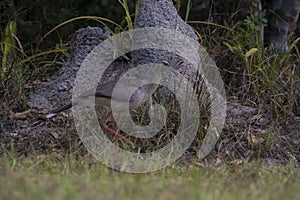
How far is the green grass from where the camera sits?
4.29 metres

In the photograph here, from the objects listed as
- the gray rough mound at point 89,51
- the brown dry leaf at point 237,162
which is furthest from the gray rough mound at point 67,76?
the brown dry leaf at point 237,162

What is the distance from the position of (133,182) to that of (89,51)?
399 centimetres

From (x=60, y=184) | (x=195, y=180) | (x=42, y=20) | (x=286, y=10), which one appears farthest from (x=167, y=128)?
(x=42, y=20)

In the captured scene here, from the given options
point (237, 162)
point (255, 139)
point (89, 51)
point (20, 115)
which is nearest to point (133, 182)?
point (237, 162)

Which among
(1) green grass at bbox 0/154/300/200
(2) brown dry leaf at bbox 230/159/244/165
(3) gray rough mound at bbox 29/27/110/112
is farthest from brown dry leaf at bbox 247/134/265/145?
(3) gray rough mound at bbox 29/27/110/112

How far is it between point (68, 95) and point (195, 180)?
3.27 metres

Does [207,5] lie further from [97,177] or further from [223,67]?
[97,177]

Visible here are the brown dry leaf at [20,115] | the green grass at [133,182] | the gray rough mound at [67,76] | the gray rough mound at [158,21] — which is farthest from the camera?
the gray rough mound at [67,76]

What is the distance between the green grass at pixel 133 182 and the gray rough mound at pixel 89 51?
2022mm

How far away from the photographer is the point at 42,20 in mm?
10969

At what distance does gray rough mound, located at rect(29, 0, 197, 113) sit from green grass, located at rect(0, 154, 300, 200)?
2022 mm

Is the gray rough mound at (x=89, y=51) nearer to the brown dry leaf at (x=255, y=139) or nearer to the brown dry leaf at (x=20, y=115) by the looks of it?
the brown dry leaf at (x=20, y=115)

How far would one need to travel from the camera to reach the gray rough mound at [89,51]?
805 cm

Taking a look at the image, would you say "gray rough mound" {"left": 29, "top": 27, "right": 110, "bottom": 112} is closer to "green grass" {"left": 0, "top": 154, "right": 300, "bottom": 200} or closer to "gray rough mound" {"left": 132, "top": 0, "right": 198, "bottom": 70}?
"gray rough mound" {"left": 132, "top": 0, "right": 198, "bottom": 70}
